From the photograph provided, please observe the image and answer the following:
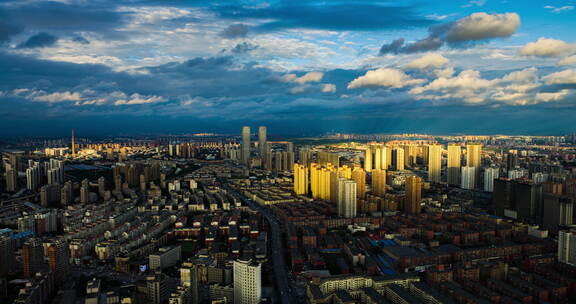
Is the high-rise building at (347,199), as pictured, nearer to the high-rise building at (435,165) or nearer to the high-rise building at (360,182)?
the high-rise building at (360,182)

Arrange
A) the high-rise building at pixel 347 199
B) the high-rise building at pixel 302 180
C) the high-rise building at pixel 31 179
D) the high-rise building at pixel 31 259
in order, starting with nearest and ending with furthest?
the high-rise building at pixel 31 259 → the high-rise building at pixel 347 199 → the high-rise building at pixel 302 180 → the high-rise building at pixel 31 179

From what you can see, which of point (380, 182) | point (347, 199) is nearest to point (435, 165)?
point (380, 182)

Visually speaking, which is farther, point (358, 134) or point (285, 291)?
point (358, 134)

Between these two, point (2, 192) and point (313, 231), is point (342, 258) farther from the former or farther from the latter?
point (2, 192)

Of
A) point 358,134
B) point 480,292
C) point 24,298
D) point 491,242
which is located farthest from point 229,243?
point 358,134

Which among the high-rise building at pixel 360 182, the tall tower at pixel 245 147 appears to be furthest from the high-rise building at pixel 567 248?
the tall tower at pixel 245 147

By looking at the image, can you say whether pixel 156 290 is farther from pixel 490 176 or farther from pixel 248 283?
pixel 490 176

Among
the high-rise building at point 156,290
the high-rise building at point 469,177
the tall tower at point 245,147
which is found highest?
the tall tower at point 245,147

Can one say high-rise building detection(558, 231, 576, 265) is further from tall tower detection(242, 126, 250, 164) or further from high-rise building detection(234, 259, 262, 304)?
tall tower detection(242, 126, 250, 164)
